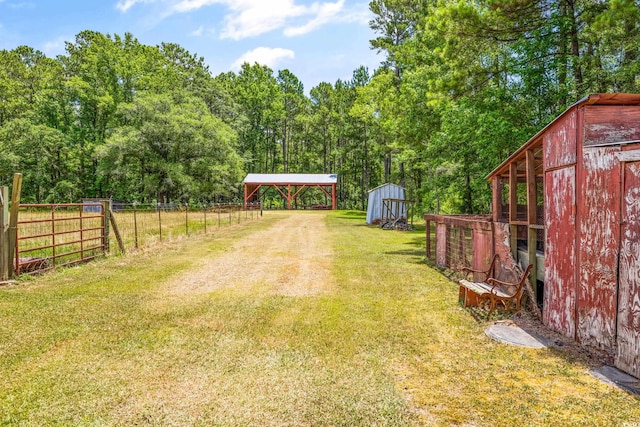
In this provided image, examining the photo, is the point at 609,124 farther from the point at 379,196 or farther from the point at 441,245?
the point at 379,196

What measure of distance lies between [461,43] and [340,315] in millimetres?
9091

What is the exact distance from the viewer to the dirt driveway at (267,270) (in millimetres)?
7973

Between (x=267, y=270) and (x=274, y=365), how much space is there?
5543 millimetres

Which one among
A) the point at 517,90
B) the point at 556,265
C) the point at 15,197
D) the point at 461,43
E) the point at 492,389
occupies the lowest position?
the point at 492,389

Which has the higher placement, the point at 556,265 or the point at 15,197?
the point at 15,197

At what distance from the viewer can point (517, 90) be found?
1159 cm

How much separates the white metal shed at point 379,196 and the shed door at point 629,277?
2077cm

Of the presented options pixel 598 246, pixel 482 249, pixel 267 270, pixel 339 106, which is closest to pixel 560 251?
pixel 598 246

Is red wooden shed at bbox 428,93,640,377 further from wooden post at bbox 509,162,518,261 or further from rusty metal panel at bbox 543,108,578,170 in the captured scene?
wooden post at bbox 509,162,518,261

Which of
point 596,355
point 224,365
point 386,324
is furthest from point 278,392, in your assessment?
point 596,355

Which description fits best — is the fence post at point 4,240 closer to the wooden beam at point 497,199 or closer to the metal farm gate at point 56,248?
the metal farm gate at point 56,248

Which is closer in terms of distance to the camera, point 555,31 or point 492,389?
point 492,389

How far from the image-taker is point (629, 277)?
3.88 m

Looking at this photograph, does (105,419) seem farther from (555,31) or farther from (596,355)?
(555,31)
